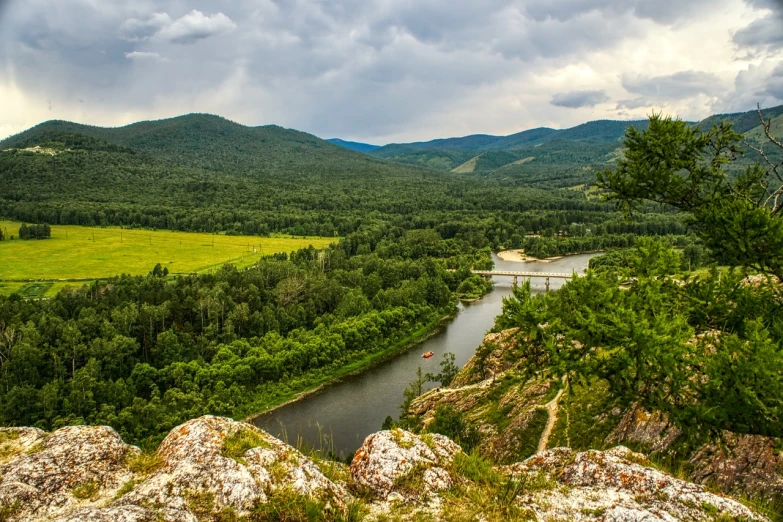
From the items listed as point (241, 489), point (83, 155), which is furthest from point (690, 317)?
point (83, 155)

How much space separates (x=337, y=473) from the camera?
23.8 feet

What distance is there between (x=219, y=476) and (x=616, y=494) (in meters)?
5.52

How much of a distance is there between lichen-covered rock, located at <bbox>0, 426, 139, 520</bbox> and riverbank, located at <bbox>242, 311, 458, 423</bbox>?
27.8 metres

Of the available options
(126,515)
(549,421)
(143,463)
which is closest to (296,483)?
(126,515)

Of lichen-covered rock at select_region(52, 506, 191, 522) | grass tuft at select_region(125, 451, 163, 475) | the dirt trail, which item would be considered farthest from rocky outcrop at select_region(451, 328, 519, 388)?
lichen-covered rock at select_region(52, 506, 191, 522)

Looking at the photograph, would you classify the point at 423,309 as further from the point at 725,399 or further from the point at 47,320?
the point at 725,399

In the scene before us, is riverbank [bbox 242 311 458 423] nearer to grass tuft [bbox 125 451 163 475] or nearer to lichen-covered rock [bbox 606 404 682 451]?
lichen-covered rock [bbox 606 404 682 451]

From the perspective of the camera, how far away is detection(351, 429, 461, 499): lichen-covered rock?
6887mm

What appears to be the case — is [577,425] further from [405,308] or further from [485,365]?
[405,308]

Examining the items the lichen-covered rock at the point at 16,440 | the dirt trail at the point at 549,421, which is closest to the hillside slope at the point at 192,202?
the dirt trail at the point at 549,421

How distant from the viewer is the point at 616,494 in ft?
22.3

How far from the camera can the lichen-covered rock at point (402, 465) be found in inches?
271

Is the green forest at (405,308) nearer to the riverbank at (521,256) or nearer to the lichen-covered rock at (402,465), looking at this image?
the riverbank at (521,256)

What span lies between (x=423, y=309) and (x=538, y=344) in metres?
53.9
